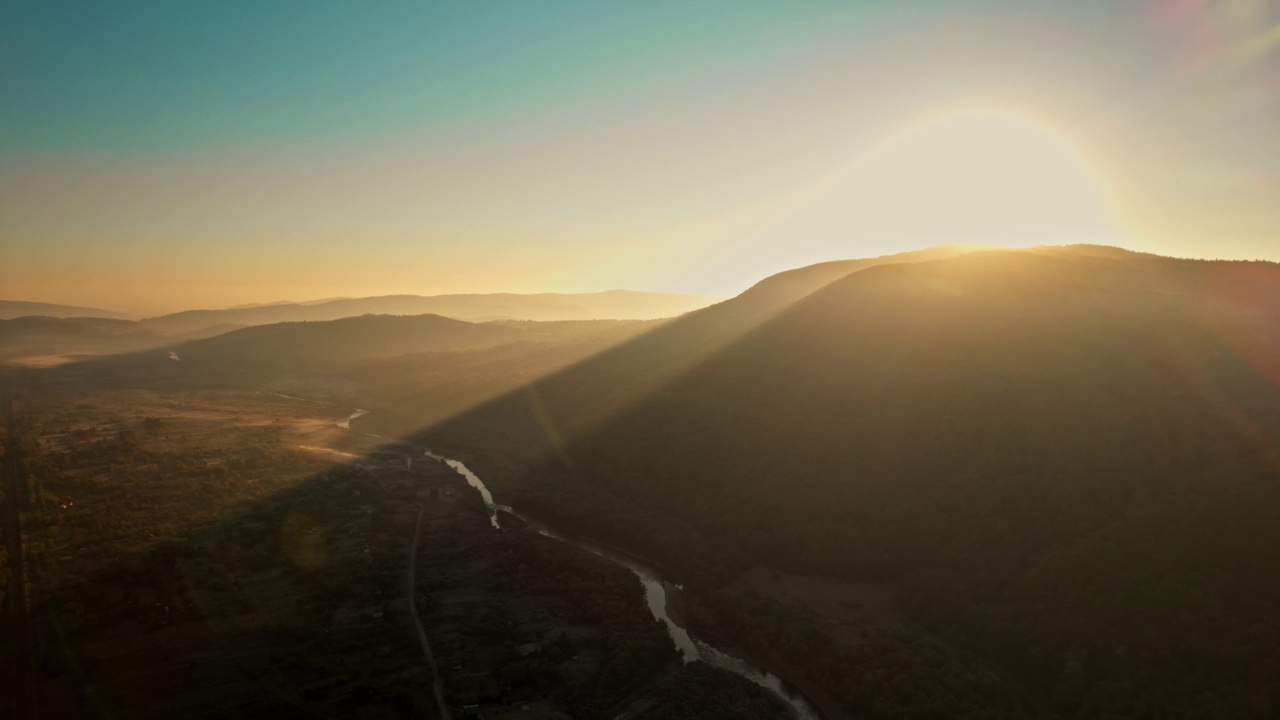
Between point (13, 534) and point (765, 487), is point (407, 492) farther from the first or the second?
point (765, 487)

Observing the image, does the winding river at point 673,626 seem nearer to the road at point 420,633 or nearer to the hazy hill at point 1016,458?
the hazy hill at point 1016,458

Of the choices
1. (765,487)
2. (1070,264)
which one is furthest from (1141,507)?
(1070,264)

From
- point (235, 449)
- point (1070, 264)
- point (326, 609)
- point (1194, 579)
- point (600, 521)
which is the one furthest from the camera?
point (235, 449)

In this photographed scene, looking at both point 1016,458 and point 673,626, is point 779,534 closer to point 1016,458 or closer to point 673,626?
point 673,626

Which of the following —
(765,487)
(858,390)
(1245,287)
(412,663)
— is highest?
(1245,287)

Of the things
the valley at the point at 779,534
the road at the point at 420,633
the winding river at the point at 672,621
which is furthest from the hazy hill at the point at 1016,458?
the road at the point at 420,633

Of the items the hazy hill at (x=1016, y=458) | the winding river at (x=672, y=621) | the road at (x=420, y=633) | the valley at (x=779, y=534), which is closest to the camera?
the road at (x=420, y=633)
